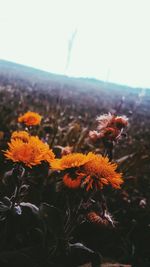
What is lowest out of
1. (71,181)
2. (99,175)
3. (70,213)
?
(70,213)

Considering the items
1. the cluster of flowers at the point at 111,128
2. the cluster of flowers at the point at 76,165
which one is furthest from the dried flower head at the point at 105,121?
the cluster of flowers at the point at 76,165

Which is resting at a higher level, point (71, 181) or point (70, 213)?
point (71, 181)

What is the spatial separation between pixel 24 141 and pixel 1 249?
0.62 meters

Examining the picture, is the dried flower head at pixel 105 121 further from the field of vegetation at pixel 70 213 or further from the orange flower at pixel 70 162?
the orange flower at pixel 70 162

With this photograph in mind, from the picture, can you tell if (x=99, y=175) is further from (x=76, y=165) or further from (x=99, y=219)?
(x=99, y=219)

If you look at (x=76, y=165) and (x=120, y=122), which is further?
(x=120, y=122)

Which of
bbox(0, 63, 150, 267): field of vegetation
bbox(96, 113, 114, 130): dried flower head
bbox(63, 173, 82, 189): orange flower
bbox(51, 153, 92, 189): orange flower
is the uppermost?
bbox(96, 113, 114, 130): dried flower head

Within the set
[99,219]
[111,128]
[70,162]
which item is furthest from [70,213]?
[111,128]

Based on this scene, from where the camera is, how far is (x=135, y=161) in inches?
201

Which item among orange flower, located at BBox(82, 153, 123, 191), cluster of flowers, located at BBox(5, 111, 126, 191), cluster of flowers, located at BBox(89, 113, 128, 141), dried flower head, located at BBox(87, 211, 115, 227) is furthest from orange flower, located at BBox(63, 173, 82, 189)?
cluster of flowers, located at BBox(89, 113, 128, 141)

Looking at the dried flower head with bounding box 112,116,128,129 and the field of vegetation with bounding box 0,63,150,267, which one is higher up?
the dried flower head with bounding box 112,116,128,129

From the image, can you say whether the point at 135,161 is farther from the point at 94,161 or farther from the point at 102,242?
the point at 94,161

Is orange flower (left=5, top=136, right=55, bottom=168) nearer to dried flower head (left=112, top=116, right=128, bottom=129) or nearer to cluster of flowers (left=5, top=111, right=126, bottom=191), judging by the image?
cluster of flowers (left=5, top=111, right=126, bottom=191)

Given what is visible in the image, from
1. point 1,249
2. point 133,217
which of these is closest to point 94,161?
point 1,249
